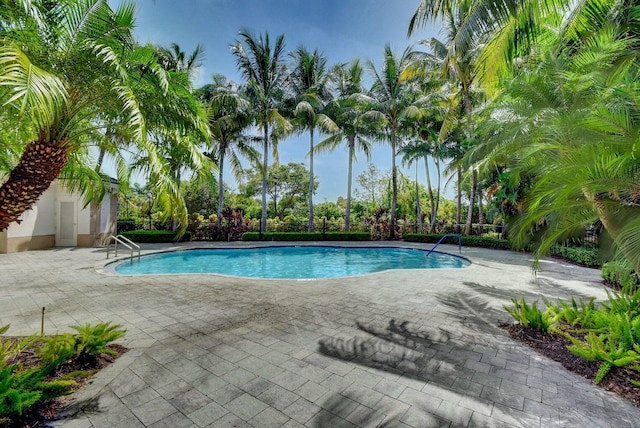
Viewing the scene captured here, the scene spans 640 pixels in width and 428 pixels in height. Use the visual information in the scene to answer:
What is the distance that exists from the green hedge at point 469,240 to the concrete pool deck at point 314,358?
828 cm

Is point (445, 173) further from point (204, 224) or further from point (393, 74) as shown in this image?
point (204, 224)

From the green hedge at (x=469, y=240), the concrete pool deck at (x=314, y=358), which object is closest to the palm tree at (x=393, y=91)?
the green hedge at (x=469, y=240)

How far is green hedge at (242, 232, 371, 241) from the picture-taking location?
1805cm

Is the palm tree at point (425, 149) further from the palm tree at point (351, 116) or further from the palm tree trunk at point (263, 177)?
the palm tree trunk at point (263, 177)

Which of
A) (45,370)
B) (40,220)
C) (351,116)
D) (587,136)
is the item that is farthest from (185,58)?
(587,136)

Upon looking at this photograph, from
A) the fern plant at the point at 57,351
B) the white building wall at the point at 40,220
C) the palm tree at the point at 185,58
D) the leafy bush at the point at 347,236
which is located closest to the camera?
the fern plant at the point at 57,351

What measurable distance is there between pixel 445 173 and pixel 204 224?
16.2 m

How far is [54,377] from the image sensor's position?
287cm

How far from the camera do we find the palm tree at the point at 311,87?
17875mm

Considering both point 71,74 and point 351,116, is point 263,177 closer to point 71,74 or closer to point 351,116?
point 351,116

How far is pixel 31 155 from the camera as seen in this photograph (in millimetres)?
3330

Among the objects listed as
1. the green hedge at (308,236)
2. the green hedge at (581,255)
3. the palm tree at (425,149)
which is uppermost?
the palm tree at (425,149)

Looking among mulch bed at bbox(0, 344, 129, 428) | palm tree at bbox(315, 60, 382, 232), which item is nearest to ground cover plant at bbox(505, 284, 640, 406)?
mulch bed at bbox(0, 344, 129, 428)

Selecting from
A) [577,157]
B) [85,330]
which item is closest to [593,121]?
[577,157]
